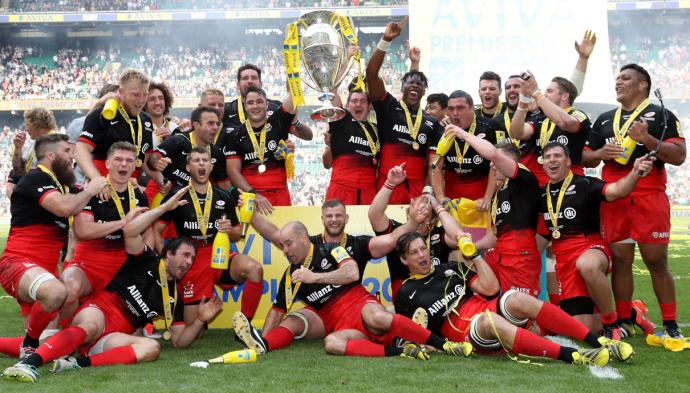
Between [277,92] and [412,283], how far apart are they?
25.8 metres

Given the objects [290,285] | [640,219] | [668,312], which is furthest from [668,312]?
[290,285]

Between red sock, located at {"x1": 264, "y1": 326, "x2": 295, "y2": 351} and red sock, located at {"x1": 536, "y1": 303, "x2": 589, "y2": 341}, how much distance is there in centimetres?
193

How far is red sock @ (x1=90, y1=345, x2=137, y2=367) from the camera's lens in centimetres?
511

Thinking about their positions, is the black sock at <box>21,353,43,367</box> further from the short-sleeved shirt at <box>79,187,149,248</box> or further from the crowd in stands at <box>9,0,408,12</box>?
the crowd in stands at <box>9,0,408,12</box>

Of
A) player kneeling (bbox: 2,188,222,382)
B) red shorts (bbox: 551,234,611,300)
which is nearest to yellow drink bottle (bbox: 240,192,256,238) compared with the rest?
player kneeling (bbox: 2,188,222,382)

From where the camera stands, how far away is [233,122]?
7969 mm

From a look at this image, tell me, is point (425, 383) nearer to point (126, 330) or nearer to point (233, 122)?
point (126, 330)

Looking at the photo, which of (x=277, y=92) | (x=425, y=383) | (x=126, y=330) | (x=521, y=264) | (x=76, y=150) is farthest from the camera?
Answer: (x=277, y=92)

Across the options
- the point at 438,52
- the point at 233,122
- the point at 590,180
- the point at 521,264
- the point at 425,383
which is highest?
the point at 438,52

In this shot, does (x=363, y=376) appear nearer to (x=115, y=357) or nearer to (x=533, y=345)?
(x=533, y=345)

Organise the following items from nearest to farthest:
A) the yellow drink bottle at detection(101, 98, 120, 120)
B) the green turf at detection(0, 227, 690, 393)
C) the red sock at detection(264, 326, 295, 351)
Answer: the green turf at detection(0, 227, 690, 393), the red sock at detection(264, 326, 295, 351), the yellow drink bottle at detection(101, 98, 120, 120)

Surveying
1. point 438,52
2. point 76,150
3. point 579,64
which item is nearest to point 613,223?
point 579,64

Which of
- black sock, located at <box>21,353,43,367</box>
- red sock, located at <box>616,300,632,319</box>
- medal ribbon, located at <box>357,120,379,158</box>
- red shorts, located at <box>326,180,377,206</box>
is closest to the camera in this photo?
black sock, located at <box>21,353,43,367</box>

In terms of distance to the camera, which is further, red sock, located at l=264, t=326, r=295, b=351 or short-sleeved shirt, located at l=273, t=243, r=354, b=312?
short-sleeved shirt, located at l=273, t=243, r=354, b=312
